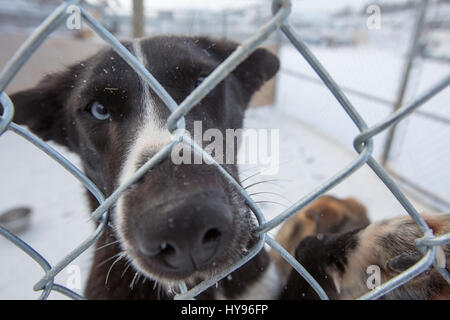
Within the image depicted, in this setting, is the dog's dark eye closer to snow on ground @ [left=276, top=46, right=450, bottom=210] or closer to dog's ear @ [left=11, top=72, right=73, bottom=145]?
dog's ear @ [left=11, top=72, right=73, bottom=145]

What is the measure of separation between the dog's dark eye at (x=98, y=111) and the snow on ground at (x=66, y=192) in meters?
0.72

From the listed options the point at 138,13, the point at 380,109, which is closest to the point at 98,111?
the point at 138,13

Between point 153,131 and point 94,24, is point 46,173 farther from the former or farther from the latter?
point 94,24

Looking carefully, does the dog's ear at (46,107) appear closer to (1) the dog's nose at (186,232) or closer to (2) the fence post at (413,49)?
(1) the dog's nose at (186,232)

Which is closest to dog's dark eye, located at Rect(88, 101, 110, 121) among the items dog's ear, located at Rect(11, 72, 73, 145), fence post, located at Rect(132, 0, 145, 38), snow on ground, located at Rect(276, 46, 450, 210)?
dog's ear, located at Rect(11, 72, 73, 145)

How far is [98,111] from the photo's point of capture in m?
1.42

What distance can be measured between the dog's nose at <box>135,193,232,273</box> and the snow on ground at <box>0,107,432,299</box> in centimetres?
103

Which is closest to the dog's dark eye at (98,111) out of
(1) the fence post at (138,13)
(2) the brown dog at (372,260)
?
(2) the brown dog at (372,260)

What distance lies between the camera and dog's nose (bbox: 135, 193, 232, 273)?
2.29 feet

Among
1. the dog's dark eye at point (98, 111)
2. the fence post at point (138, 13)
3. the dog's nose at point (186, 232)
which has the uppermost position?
the fence post at point (138, 13)

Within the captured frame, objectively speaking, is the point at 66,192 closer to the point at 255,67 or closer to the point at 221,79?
the point at 255,67

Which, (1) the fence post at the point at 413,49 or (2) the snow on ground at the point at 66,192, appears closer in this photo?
(2) the snow on ground at the point at 66,192

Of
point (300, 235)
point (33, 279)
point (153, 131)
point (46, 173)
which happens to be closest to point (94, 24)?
point (153, 131)

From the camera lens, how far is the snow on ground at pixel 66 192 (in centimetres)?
243
